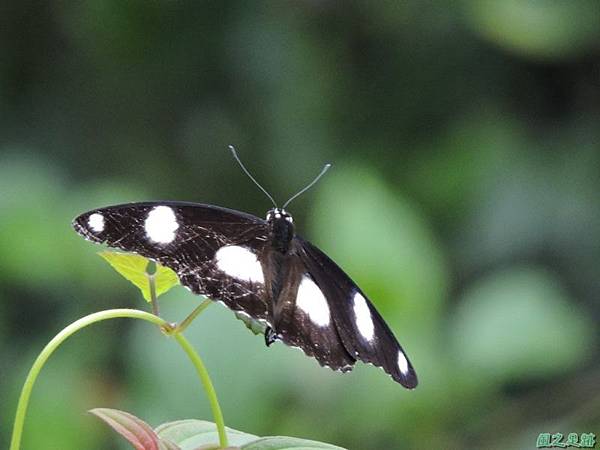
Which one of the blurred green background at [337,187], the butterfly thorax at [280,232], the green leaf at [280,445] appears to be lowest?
the green leaf at [280,445]

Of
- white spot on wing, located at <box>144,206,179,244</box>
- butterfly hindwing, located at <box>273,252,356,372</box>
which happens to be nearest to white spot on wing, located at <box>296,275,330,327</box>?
butterfly hindwing, located at <box>273,252,356,372</box>

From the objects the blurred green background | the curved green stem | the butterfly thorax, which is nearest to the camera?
the curved green stem

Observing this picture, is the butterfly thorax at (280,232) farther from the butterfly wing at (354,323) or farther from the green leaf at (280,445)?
the green leaf at (280,445)

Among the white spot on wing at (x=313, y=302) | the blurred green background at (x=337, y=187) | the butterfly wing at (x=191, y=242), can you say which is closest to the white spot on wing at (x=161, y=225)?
the butterfly wing at (x=191, y=242)

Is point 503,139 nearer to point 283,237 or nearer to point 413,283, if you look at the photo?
point 413,283

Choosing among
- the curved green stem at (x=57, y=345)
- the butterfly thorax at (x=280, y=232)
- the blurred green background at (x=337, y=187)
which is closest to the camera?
the curved green stem at (x=57, y=345)

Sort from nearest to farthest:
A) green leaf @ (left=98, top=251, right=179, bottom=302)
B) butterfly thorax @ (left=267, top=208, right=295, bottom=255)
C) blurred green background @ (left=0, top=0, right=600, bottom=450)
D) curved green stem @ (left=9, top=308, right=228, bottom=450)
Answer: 1. curved green stem @ (left=9, top=308, right=228, bottom=450)
2. green leaf @ (left=98, top=251, right=179, bottom=302)
3. butterfly thorax @ (left=267, top=208, right=295, bottom=255)
4. blurred green background @ (left=0, top=0, right=600, bottom=450)

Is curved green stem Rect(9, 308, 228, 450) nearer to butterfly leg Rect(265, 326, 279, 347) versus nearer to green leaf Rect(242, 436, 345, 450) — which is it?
green leaf Rect(242, 436, 345, 450)

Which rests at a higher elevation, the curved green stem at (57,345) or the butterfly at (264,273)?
the butterfly at (264,273)
